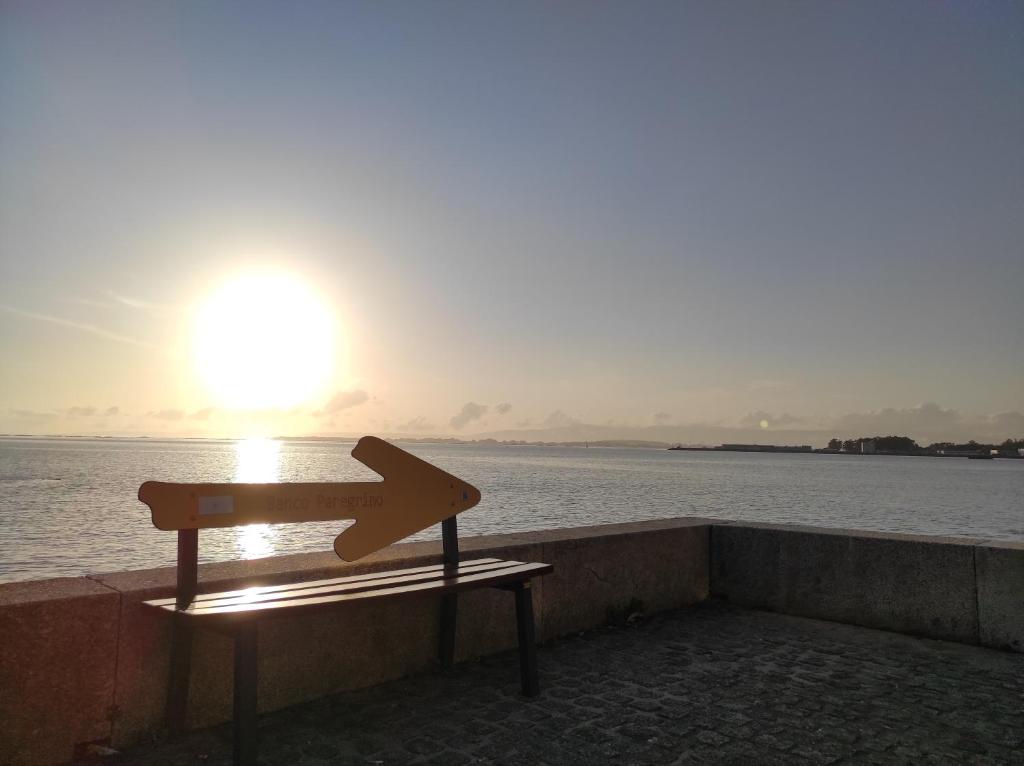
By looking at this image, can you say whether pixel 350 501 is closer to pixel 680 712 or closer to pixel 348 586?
pixel 348 586

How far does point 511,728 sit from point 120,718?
1.79m

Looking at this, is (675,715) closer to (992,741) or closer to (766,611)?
(992,741)

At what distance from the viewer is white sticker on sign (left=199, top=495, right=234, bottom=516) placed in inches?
131

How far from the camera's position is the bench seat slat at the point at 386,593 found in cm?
299

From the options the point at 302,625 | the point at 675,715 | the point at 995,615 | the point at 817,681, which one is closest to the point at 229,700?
the point at 302,625

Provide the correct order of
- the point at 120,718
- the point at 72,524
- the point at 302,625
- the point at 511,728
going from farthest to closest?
the point at 72,524, the point at 302,625, the point at 511,728, the point at 120,718

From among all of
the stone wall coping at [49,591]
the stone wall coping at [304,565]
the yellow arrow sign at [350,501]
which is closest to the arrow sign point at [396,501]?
the yellow arrow sign at [350,501]

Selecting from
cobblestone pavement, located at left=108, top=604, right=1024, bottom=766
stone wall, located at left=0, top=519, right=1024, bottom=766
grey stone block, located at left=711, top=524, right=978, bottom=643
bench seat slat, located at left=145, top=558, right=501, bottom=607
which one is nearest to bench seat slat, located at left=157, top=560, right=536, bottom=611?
bench seat slat, located at left=145, top=558, right=501, bottom=607

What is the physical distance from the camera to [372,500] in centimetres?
402

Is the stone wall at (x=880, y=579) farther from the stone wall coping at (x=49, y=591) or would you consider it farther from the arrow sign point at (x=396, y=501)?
the stone wall coping at (x=49, y=591)

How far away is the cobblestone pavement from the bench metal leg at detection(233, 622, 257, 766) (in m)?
0.20

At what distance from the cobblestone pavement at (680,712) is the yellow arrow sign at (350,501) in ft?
3.02

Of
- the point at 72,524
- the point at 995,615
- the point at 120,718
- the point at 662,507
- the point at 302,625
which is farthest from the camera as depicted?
the point at 662,507

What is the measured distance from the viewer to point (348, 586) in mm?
3666
